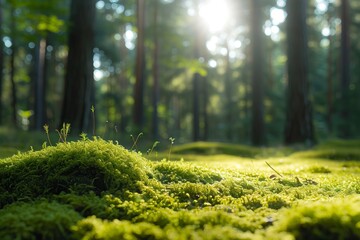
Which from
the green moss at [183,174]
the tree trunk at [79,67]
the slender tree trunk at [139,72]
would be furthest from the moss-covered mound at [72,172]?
the slender tree trunk at [139,72]

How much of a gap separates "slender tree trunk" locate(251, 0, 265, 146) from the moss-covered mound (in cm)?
1283

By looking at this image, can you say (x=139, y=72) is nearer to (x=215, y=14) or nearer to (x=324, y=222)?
(x=215, y=14)

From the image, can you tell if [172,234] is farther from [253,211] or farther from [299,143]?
[299,143]

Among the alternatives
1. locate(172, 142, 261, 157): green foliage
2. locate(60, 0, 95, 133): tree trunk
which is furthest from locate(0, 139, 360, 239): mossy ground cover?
locate(60, 0, 95, 133): tree trunk

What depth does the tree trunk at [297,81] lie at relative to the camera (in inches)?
488

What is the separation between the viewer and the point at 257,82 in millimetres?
16047

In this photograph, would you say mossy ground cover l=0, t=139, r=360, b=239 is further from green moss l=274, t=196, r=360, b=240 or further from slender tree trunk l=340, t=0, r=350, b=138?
slender tree trunk l=340, t=0, r=350, b=138

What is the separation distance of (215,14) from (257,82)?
584 inches

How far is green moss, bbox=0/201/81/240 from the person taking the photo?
2260 mm

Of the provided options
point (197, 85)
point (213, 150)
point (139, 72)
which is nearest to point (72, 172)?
point (213, 150)

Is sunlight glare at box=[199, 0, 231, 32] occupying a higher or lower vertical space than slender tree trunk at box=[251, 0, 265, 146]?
higher

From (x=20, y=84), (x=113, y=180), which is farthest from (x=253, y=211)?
(x=20, y=84)

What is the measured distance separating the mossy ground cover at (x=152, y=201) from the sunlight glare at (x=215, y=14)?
73.2 ft

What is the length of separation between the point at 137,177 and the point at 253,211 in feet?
3.40
